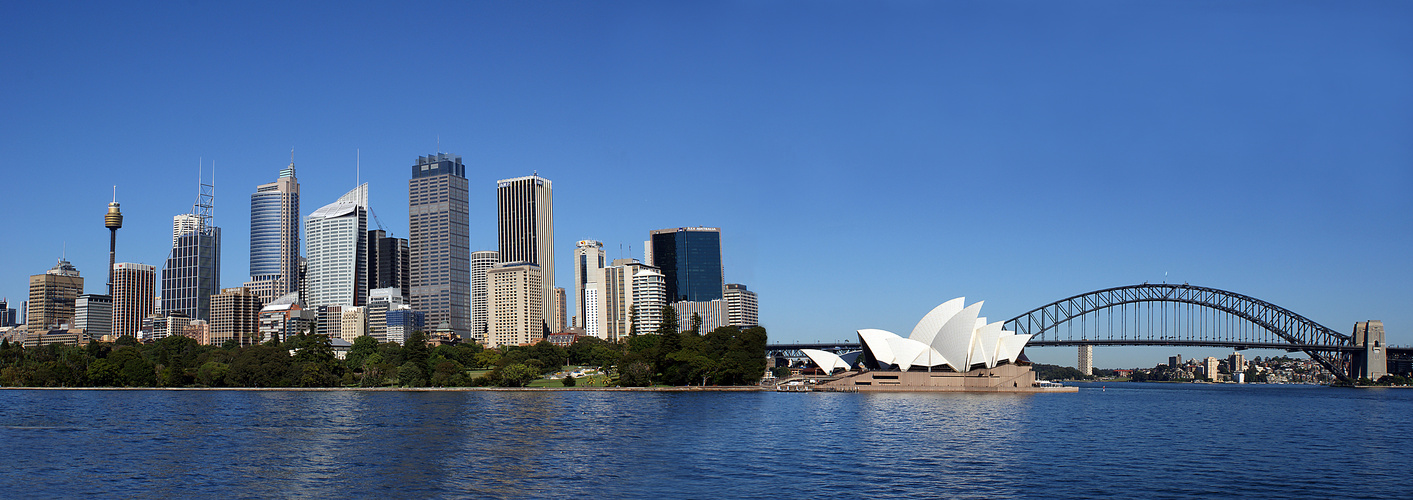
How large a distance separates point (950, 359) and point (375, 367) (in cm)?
6502

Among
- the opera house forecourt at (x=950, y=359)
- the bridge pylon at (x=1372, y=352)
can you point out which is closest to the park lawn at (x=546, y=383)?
the opera house forecourt at (x=950, y=359)

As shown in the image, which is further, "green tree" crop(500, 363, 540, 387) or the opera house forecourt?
"green tree" crop(500, 363, 540, 387)

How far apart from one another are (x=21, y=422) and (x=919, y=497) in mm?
56733

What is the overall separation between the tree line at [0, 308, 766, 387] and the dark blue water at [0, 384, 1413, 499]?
3685cm

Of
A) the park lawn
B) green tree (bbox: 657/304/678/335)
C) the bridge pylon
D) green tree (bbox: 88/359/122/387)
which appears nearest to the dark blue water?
the park lawn

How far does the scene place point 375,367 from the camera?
128m

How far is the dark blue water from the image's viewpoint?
118 feet

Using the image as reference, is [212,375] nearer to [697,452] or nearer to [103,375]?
[103,375]

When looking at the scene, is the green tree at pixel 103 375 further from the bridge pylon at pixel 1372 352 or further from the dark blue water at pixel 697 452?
the bridge pylon at pixel 1372 352

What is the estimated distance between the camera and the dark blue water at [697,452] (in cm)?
3588

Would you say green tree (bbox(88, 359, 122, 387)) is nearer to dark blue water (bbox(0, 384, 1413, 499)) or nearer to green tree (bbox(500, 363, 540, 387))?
green tree (bbox(500, 363, 540, 387))

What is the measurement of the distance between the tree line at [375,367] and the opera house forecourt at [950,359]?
495 inches

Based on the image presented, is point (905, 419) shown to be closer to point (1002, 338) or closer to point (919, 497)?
point (919, 497)

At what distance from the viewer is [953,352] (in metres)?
117
